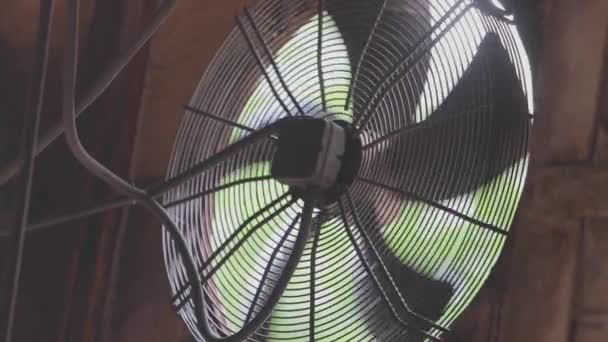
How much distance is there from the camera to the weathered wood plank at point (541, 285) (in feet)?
3.96

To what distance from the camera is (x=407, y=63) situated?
1243mm

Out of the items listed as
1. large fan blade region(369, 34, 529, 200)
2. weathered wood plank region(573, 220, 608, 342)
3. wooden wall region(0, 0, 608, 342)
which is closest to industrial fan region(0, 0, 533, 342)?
large fan blade region(369, 34, 529, 200)

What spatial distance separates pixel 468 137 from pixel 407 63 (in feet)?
0.46

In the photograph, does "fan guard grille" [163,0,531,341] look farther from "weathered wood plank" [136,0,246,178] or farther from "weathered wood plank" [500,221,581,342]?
"weathered wood plank" [136,0,246,178]

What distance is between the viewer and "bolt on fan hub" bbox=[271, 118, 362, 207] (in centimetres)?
111

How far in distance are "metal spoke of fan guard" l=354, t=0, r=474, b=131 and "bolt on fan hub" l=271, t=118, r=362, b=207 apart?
0.07 m

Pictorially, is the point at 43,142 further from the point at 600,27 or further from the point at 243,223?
the point at 600,27

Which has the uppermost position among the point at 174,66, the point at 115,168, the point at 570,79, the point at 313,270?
the point at 174,66

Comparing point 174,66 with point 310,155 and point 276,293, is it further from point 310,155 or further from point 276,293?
point 276,293

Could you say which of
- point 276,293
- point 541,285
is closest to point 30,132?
point 276,293

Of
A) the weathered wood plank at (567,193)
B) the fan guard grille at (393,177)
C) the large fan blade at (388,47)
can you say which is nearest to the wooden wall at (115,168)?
the fan guard grille at (393,177)

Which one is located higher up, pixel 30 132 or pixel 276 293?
pixel 30 132

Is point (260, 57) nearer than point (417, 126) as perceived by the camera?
No

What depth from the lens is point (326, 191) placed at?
1.18 m
